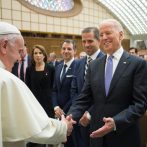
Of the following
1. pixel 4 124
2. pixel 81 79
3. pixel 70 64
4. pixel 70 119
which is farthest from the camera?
pixel 70 64

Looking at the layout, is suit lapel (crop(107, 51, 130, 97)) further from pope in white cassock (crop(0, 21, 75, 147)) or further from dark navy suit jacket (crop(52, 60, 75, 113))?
dark navy suit jacket (crop(52, 60, 75, 113))

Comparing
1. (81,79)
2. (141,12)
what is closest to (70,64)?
(81,79)

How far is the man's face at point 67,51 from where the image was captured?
11.0ft

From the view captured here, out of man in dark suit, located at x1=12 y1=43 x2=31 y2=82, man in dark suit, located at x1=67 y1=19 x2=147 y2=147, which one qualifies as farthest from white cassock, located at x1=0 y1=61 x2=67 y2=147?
man in dark suit, located at x1=12 y1=43 x2=31 y2=82

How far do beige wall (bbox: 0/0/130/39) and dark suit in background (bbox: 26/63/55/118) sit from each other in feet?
55.1

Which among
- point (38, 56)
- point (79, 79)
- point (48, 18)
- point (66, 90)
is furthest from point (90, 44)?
point (48, 18)

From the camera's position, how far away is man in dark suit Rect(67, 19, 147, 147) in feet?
5.47

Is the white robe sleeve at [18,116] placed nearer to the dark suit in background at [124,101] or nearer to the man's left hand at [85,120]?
the dark suit in background at [124,101]

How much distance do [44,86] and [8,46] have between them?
2.37m

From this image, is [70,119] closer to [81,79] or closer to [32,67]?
[81,79]

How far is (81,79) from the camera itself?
8.90 feet

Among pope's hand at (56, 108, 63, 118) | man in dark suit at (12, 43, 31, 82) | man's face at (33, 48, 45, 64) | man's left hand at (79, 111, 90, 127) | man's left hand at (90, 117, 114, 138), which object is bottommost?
pope's hand at (56, 108, 63, 118)

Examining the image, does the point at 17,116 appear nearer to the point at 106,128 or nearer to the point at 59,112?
the point at 106,128

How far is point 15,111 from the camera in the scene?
4.29ft
